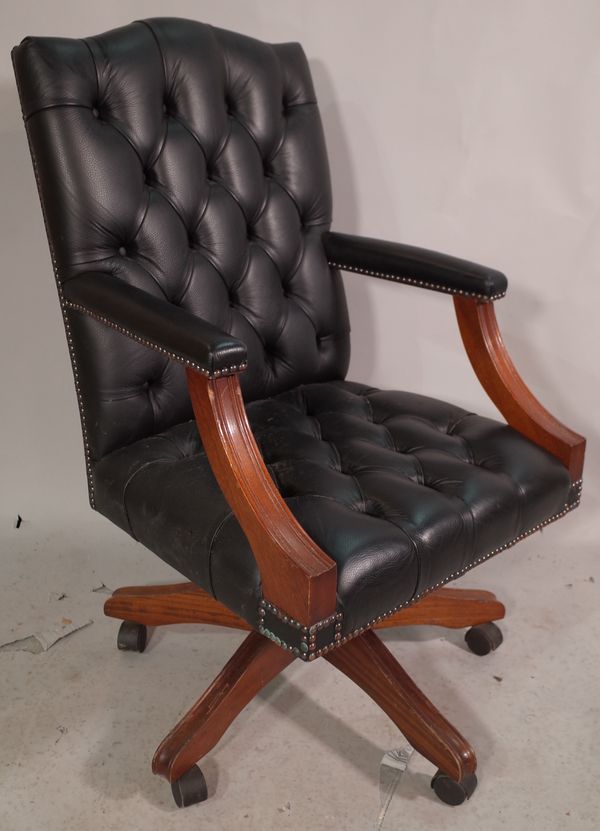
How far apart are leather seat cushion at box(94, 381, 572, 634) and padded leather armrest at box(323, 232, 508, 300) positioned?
229 mm

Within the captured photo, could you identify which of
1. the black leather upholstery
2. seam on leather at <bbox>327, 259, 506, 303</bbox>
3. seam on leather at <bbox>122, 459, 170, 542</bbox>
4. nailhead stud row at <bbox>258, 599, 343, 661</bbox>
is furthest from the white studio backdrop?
nailhead stud row at <bbox>258, 599, 343, 661</bbox>

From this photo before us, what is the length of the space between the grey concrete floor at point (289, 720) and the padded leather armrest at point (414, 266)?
74cm

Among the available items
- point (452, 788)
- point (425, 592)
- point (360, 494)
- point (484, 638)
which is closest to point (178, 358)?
point (360, 494)

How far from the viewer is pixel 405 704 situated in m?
1.55

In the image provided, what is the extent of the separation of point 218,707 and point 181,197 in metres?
0.86

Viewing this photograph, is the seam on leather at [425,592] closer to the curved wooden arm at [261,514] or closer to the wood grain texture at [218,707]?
the curved wooden arm at [261,514]

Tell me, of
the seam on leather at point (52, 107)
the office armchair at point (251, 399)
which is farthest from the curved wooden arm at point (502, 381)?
the seam on leather at point (52, 107)

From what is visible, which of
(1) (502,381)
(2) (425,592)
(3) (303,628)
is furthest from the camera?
(1) (502,381)

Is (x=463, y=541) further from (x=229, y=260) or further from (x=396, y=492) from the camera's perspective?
(x=229, y=260)

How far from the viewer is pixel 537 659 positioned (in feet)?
6.22

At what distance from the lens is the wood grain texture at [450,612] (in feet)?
6.09

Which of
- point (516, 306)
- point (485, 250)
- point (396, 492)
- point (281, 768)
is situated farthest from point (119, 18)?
point (281, 768)

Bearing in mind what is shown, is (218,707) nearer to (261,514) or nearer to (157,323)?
(261,514)

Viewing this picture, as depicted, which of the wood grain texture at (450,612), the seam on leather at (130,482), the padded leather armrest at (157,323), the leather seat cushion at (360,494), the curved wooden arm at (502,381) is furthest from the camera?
the wood grain texture at (450,612)
